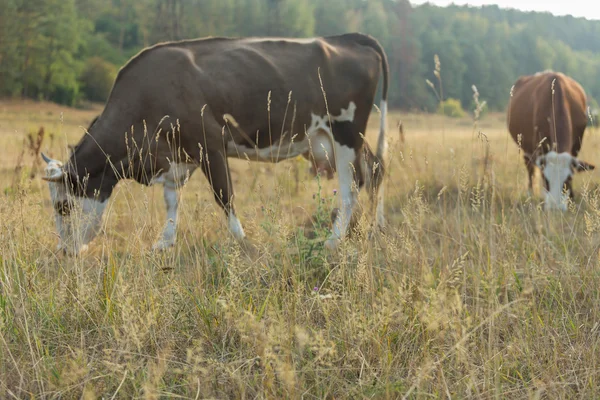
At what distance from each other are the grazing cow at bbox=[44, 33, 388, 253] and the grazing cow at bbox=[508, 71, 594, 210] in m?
1.70

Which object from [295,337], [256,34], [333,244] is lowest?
[333,244]

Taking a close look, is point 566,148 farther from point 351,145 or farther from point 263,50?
point 263,50

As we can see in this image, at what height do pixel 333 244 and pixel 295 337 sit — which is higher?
pixel 295 337

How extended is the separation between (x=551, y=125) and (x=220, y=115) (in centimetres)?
400

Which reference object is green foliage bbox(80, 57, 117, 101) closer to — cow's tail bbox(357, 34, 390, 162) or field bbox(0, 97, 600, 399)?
cow's tail bbox(357, 34, 390, 162)

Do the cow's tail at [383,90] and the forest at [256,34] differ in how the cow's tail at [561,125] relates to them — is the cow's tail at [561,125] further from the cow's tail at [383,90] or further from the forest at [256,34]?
the forest at [256,34]

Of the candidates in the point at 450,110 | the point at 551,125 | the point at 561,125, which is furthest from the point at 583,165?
the point at 450,110

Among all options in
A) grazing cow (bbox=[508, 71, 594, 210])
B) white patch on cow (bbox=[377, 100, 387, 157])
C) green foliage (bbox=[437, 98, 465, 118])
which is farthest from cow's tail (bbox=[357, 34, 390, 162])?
grazing cow (bbox=[508, 71, 594, 210])

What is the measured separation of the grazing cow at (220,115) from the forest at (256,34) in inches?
384

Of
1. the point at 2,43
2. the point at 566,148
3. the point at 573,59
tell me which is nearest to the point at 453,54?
the point at 573,59

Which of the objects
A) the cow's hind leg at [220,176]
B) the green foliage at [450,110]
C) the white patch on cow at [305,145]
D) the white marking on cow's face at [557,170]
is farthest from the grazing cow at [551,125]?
the cow's hind leg at [220,176]

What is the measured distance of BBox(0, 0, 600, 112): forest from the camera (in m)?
41.9

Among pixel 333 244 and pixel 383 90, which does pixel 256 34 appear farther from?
pixel 333 244

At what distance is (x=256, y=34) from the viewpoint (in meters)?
64.7
